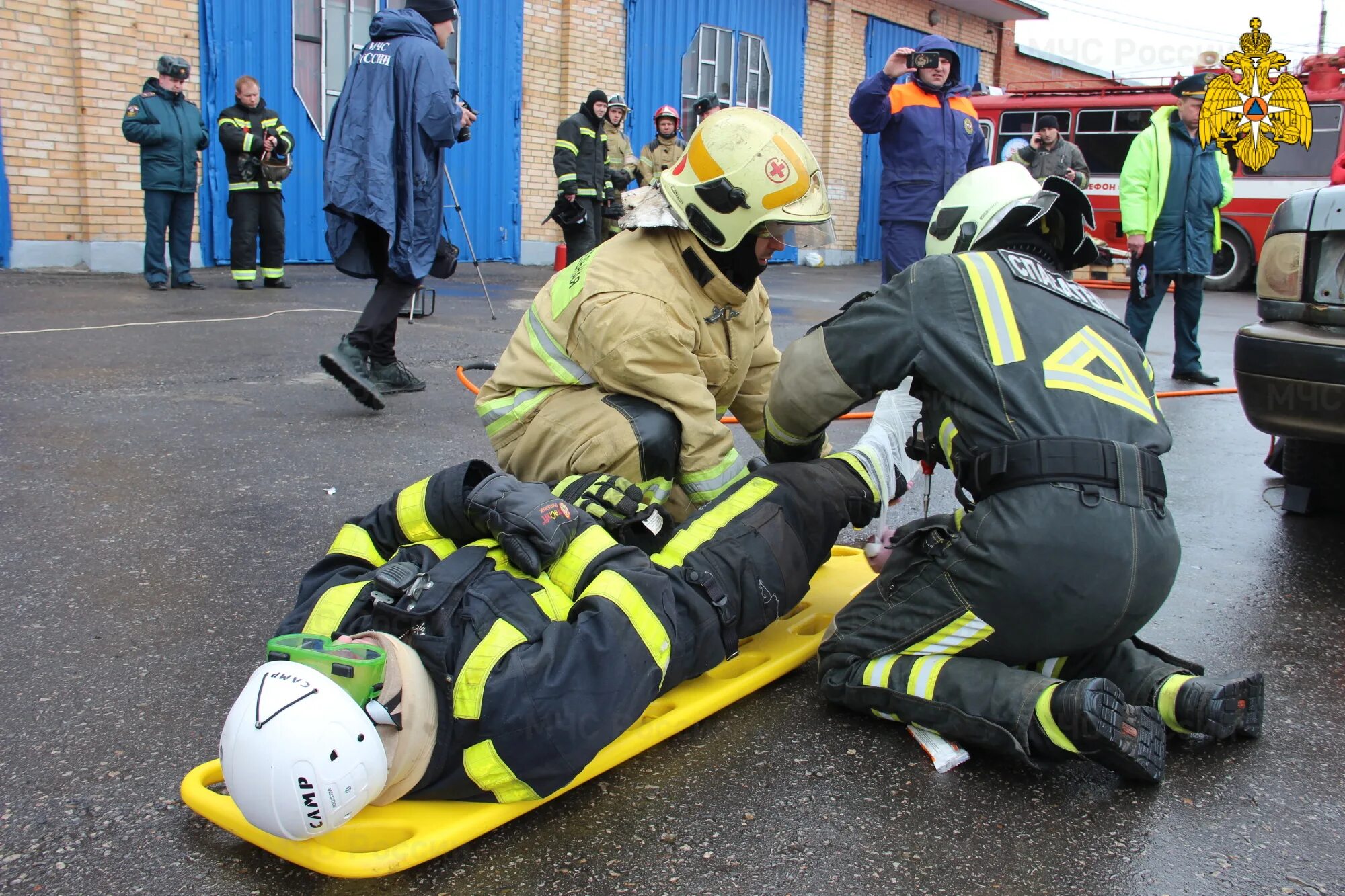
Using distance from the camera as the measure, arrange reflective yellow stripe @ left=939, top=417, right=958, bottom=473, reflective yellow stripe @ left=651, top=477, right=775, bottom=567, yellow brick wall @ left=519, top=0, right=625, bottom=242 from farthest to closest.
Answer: yellow brick wall @ left=519, top=0, right=625, bottom=242, reflective yellow stripe @ left=651, top=477, right=775, bottom=567, reflective yellow stripe @ left=939, top=417, right=958, bottom=473

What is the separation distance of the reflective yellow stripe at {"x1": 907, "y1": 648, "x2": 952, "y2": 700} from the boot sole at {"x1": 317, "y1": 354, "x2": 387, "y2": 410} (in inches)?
147

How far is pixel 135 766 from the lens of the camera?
228 cm

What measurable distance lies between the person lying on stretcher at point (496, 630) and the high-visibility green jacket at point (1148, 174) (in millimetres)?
5337

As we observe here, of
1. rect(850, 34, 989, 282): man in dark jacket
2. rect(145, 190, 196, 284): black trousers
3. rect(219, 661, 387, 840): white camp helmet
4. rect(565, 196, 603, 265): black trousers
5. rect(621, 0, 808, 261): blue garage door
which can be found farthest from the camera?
rect(621, 0, 808, 261): blue garage door

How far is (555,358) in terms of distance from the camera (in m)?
3.16

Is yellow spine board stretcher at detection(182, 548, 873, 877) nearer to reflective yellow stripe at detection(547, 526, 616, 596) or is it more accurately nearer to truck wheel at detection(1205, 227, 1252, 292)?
A: reflective yellow stripe at detection(547, 526, 616, 596)

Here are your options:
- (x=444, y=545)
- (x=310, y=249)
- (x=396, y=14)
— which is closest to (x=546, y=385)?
(x=444, y=545)

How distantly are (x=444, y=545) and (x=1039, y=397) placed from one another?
137 cm

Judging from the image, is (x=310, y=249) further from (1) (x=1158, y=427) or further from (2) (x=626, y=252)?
(1) (x=1158, y=427)

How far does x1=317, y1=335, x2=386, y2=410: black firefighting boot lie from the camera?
214 inches

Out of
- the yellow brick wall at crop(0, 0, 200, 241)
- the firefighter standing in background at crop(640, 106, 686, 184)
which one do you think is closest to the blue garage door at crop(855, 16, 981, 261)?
the firefighter standing in background at crop(640, 106, 686, 184)

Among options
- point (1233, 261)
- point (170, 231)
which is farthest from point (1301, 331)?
point (1233, 261)

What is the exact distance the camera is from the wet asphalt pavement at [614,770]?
2.00m

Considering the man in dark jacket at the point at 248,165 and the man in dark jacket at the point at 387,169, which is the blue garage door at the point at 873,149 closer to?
the man in dark jacket at the point at 248,165
